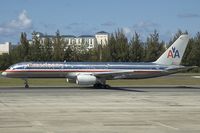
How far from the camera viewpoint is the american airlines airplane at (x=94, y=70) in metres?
48.9

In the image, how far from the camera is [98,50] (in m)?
133

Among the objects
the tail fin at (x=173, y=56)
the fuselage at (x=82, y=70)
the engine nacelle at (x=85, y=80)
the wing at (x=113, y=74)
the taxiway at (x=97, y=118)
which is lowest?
the taxiway at (x=97, y=118)

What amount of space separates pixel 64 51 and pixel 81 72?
230 feet

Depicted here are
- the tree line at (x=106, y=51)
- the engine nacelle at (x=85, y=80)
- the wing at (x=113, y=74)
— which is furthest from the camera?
the tree line at (x=106, y=51)

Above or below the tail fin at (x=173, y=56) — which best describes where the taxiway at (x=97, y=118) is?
below

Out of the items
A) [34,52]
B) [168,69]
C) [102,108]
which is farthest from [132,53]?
[102,108]

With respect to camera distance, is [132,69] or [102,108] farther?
[132,69]

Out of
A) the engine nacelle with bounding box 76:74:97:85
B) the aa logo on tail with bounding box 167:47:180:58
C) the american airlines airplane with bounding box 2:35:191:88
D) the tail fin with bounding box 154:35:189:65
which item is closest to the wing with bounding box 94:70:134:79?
the american airlines airplane with bounding box 2:35:191:88

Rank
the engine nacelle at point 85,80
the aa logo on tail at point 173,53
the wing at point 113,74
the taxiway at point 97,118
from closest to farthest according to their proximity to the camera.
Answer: the taxiway at point 97,118
the engine nacelle at point 85,80
the wing at point 113,74
the aa logo on tail at point 173,53

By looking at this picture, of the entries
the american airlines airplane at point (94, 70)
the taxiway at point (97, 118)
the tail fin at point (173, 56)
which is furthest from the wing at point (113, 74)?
the taxiway at point (97, 118)

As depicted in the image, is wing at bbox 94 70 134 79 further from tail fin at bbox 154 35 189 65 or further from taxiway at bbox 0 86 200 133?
taxiway at bbox 0 86 200 133

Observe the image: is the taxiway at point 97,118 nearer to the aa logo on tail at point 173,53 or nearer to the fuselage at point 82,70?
the fuselage at point 82,70

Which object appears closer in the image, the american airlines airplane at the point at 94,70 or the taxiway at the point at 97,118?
the taxiway at the point at 97,118

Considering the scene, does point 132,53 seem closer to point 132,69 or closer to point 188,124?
point 132,69
